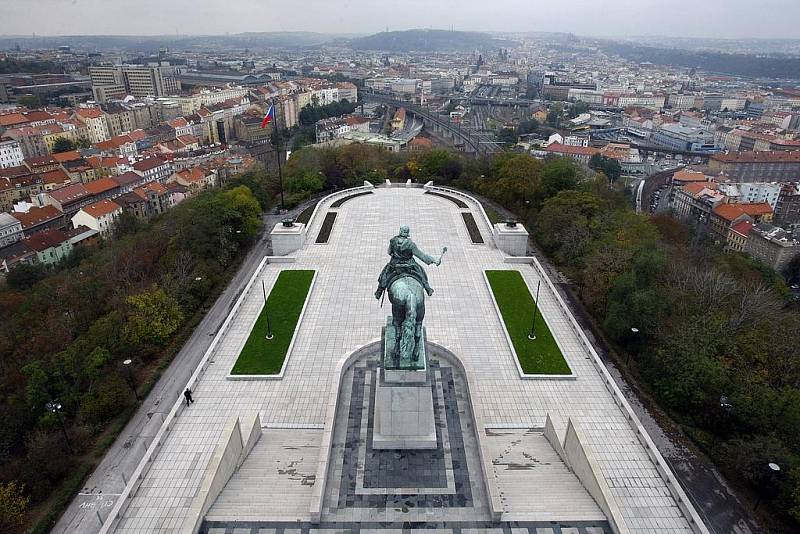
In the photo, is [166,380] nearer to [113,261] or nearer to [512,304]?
[113,261]

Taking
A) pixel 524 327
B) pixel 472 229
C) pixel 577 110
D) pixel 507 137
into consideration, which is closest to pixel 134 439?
pixel 524 327

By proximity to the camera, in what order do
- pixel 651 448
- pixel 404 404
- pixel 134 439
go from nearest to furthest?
pixel 404 404, pixel 651 448, pixel 134 439

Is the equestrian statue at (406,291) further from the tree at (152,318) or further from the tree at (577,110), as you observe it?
the tree at (577,110)

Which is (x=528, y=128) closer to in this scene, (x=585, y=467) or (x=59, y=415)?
(x=585, y=467)

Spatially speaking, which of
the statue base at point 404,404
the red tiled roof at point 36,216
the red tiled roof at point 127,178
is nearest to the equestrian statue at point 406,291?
the statue base at point 404,404

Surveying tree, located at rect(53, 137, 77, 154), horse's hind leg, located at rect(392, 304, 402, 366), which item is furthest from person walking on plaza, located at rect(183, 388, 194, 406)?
tree, located at rect(53, 137, 77, 154)

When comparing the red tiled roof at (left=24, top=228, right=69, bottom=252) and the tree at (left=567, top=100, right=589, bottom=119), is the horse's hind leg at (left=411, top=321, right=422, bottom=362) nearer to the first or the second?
the red tiled roof at (left=24, top=228, right=69, bottom=252)
